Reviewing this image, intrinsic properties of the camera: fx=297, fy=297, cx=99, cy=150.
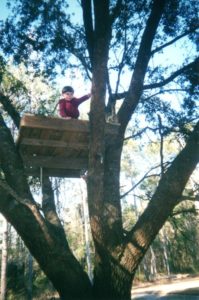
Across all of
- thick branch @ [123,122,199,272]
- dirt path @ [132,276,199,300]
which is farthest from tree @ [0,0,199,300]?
dirt path @ [132,276,199,300]

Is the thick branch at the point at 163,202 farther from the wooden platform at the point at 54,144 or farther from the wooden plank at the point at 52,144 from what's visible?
the wooden plank at the point at 52,144

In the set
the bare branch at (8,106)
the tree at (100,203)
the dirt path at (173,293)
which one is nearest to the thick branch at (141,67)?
the tree at (100,203)

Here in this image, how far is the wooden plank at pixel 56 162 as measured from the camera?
5.16m

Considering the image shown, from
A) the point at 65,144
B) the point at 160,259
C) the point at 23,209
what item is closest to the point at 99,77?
the point at 65,144

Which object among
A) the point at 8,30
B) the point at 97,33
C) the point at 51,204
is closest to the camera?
the point at 97,33

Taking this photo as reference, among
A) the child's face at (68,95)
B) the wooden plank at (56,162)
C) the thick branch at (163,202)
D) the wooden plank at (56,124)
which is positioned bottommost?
the thick branch at (163,202)

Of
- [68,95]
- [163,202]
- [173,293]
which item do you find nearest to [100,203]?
[163,202]

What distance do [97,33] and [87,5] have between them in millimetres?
1120

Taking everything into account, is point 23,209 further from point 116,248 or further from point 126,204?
point 126,204

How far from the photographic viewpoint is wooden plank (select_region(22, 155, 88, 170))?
516 cm

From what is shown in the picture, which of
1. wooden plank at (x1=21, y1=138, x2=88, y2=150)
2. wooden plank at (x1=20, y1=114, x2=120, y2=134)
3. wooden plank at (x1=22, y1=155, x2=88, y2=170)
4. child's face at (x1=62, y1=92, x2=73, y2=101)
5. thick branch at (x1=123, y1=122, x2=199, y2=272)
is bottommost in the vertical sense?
thick branch at (x1=123, y1=122, x2=199, y2=272)

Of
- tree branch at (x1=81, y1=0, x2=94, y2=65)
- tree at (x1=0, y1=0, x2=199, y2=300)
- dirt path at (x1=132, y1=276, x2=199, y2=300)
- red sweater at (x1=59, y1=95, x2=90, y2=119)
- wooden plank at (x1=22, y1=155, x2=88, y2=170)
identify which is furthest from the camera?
dirt path at (x1=132, y1=276, x2=199, y2=300)

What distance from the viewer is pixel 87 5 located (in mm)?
4895

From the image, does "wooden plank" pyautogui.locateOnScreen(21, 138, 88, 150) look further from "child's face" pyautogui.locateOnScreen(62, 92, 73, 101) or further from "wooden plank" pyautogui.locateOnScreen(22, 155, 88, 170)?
"child's face" pyautogui.locateOnScreen(62, 92, 73, 101)
